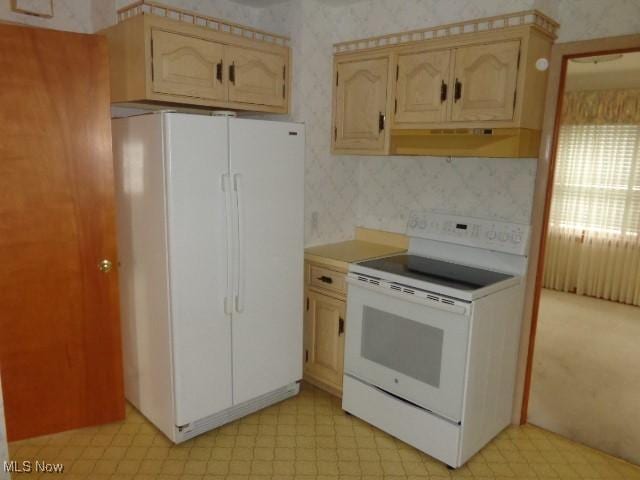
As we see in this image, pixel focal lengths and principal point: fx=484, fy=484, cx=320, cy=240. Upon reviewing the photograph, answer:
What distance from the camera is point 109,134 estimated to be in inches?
99.5

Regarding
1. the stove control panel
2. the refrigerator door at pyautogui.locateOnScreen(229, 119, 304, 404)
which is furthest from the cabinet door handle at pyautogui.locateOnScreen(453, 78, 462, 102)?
the refrigerator door at pyautogui.locateOnScreen(229, 119, 304, 404)

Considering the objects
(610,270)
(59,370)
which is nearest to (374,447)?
(59,370)

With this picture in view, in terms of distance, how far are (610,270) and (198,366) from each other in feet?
15.5

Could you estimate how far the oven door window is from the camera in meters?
2.42

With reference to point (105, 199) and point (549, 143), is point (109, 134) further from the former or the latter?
point (549, 143)

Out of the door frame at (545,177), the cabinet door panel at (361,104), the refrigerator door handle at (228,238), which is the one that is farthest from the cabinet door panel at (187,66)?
the door frame at (545,177)

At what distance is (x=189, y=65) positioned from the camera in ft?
8.38

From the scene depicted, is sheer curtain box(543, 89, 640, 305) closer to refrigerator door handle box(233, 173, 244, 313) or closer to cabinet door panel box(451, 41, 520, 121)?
cabinet door panel box(451, 41, 520, 121)

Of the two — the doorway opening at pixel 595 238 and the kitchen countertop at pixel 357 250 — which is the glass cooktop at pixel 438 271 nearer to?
the kitchen countertop at pixel 357 250

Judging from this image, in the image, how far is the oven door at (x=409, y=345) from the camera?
234cm

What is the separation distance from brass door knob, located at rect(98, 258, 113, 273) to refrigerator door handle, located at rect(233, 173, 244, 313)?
706 millimetres

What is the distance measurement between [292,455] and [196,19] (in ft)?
7.88

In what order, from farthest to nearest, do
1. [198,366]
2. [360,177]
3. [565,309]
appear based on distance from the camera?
[565,309], [360,177], [198,366]

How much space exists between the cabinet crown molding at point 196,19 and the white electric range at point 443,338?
1479 mm
